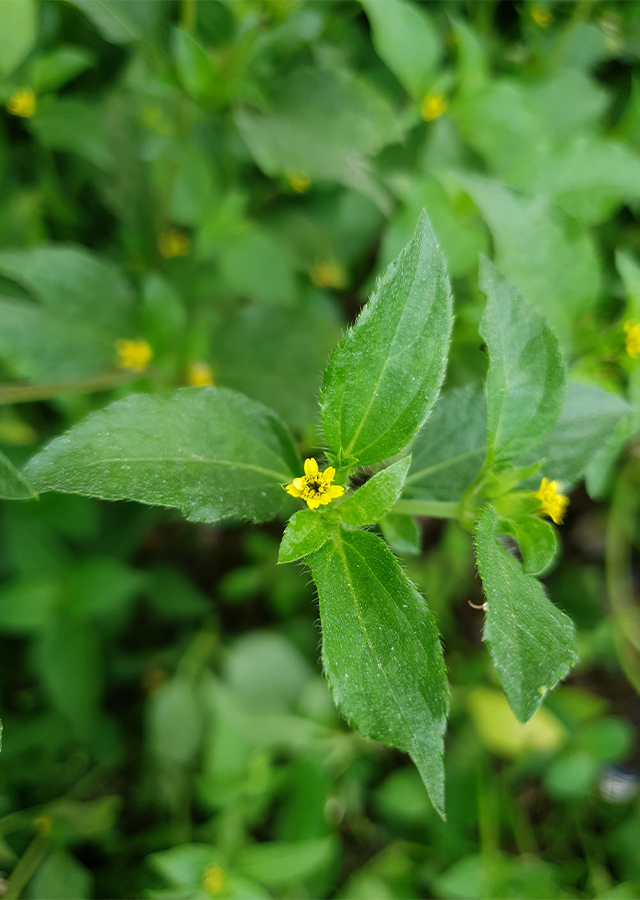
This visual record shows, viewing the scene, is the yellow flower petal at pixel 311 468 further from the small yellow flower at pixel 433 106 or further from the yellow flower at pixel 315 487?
the small yellow flower at pixel 433 106

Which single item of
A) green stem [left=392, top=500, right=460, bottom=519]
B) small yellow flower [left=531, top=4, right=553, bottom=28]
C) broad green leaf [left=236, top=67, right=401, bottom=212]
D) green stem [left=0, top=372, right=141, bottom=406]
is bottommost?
green stem [left=0, top=372, right=141, bottom=406]

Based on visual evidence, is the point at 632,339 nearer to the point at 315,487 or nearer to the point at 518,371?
the point at 518,371

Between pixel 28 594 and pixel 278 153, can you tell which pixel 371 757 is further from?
pixel 278 153

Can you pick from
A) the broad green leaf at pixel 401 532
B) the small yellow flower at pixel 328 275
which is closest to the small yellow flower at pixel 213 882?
the broad green leaf at pixel 401 532

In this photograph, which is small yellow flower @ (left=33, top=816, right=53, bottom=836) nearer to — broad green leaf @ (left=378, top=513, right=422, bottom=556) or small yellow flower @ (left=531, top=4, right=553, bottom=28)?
broad green leaf @ (left=378, top=513, right=422, bottom=556)

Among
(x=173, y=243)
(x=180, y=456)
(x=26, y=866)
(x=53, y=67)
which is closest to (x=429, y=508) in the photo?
(x=180, y=456)

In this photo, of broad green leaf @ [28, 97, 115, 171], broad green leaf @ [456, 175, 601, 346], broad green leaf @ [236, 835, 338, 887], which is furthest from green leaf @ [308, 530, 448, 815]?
broad green leaf @ [28, 97, 115, 171]
